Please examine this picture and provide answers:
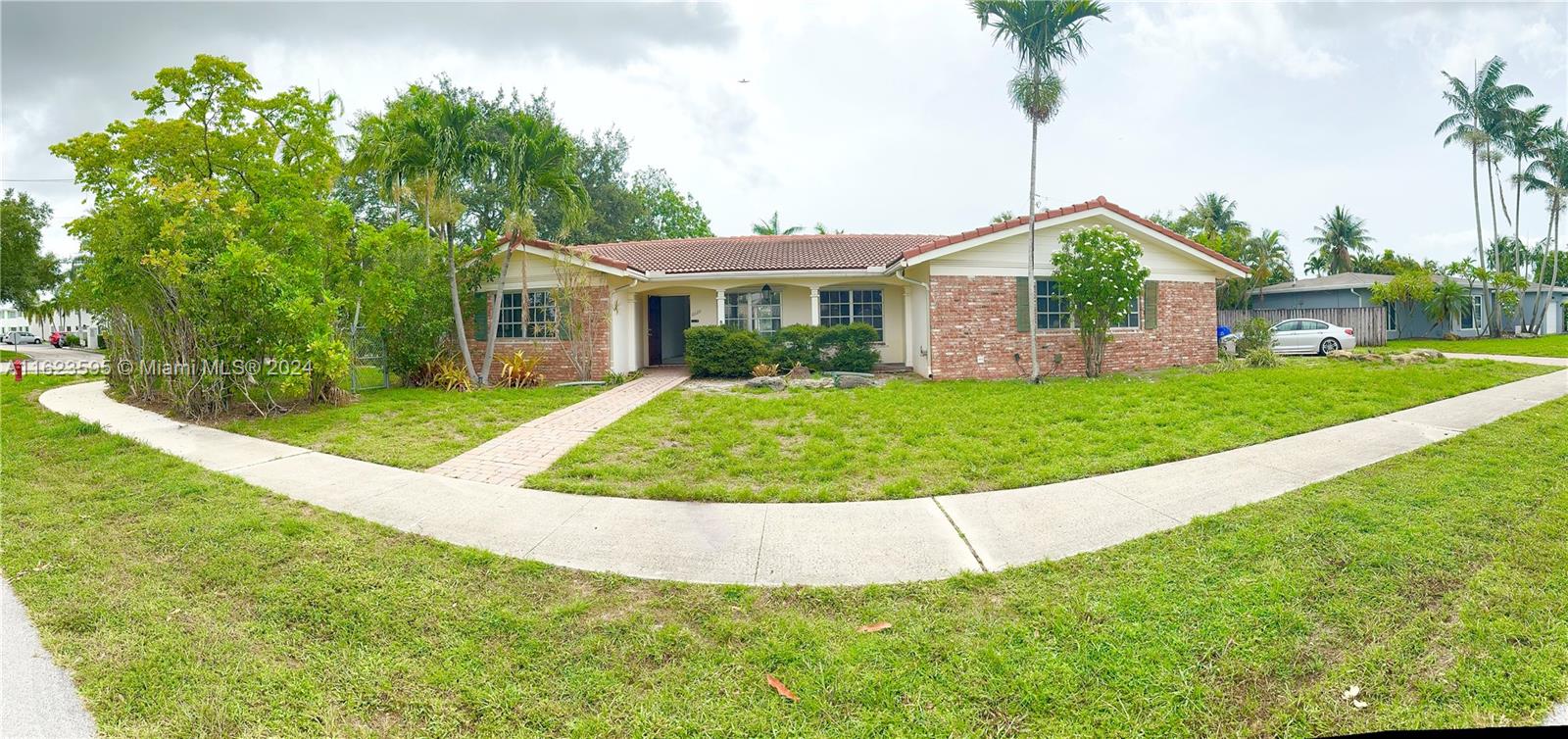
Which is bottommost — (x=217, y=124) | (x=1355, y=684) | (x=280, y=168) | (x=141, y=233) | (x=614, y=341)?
(x=1355, y=684)

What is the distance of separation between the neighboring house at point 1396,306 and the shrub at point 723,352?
26.7 m

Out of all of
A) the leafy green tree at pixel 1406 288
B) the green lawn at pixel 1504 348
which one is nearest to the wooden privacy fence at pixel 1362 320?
the green lawn at pixel 1504 348

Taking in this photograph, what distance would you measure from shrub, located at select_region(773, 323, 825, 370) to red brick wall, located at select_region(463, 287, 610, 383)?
12.6 ft

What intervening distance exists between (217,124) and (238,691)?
57.9ft

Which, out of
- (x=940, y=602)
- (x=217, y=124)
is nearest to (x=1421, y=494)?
(x=940, y=602)

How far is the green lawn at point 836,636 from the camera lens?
8.51ft

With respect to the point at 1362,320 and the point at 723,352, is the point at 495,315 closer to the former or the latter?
the point at 723,352

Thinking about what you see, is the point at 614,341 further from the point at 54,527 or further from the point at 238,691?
the point at 238,691

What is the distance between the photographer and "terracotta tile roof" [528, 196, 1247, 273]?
13852 millimetres

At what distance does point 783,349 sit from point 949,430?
283 inches

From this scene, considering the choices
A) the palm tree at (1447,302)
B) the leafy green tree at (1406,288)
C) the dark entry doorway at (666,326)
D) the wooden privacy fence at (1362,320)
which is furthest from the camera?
the palm tree at (1447,302)

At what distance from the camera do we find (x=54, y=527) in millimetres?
5031

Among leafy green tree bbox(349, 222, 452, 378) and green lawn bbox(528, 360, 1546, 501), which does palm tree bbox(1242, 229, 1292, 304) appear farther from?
leafy green tree bbox(349, 222, 452, 378)

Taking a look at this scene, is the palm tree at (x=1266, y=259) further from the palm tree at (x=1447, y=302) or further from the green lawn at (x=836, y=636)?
the green lawn at (x=836, y=636)
